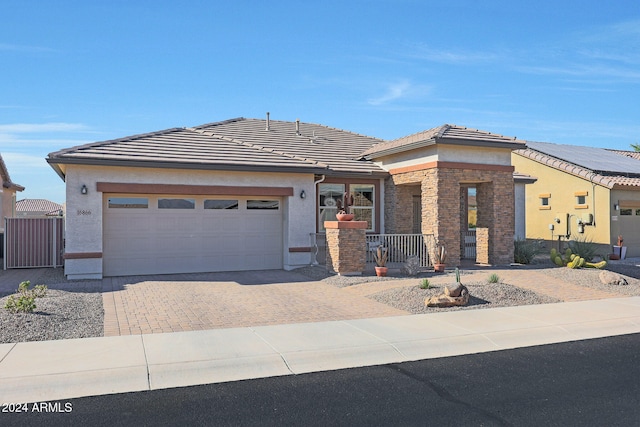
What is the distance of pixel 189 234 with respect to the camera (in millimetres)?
16469

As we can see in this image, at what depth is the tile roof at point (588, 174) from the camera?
22.8 meters

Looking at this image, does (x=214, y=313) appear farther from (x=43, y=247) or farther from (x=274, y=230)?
(x=43, y=247)

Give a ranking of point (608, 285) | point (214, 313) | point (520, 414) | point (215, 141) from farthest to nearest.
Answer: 1. point (215, 141)
2. point (608, 285)
3. point (214, 313)
4. point (520, 414)

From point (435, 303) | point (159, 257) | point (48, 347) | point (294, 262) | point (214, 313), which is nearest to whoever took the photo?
point (48, 347)

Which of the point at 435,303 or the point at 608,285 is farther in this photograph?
the point at 608,285

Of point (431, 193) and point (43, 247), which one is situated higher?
point (431, 193)

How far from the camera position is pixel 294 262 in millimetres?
17297

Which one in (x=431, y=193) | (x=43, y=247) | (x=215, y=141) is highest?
(x=215, y=141)

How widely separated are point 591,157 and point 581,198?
476 centimetres

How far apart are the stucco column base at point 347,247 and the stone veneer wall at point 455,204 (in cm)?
297

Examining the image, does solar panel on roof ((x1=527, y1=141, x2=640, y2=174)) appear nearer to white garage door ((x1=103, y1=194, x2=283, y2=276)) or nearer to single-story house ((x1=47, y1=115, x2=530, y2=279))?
single-story house ((x1=47, y1=115, x2=530, y2=279))

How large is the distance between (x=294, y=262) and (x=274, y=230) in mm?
1269

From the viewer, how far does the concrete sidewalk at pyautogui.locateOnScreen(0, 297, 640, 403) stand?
657 centimetres

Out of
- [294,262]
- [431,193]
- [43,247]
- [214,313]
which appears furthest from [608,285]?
[43,247]
